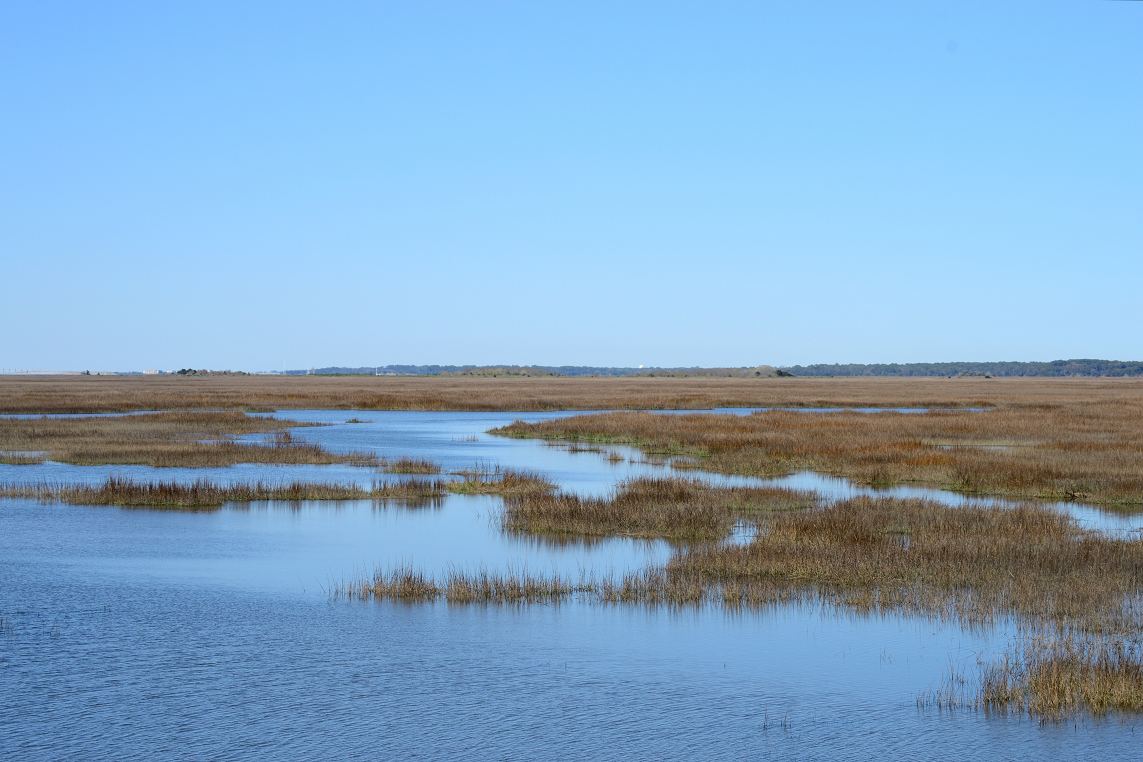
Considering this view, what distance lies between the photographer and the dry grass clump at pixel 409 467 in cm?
3072

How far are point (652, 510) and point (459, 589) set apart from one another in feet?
25.0

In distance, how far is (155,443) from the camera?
37.1m

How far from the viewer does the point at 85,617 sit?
13273 millimetres

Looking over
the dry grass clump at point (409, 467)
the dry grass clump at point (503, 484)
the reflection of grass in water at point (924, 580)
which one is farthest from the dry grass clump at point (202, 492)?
the reflection of grass in water at point (924, 580)

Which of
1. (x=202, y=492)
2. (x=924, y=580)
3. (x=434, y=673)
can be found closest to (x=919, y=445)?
(x=924, y=580)

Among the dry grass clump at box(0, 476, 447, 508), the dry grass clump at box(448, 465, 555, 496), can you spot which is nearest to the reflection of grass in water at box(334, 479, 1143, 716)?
the dry grass clump at box(448, 465, 555, 496)

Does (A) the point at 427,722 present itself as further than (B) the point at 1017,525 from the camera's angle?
No

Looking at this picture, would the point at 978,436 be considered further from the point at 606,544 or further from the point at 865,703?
the point at 865,703

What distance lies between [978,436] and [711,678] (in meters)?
32.9

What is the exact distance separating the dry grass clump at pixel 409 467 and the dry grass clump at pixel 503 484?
1805mm

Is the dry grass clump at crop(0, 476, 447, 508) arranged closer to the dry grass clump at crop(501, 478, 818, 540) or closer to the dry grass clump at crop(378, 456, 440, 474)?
the dry grass clump at crop(501, 478, 818, 540)

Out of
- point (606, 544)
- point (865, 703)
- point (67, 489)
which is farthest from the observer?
point (67, 489)

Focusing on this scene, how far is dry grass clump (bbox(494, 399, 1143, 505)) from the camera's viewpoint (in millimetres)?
26828

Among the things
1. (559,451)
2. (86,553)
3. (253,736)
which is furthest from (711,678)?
(559,451)
